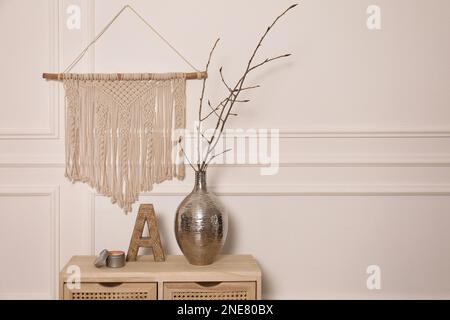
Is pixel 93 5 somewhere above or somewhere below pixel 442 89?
above

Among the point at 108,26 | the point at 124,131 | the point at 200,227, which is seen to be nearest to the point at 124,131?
the point at 124,131

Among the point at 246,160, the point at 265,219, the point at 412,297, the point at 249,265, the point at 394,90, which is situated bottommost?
the point at 412,297

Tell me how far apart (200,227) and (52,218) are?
28.8 inches

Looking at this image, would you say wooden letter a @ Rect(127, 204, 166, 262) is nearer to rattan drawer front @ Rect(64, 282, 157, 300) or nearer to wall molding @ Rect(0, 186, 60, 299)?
rattan drawer front @ Rect(64, 282, 157, 300)

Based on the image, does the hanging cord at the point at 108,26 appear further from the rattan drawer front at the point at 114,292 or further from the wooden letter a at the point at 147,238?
the rattan drawer front at the point at 114,292

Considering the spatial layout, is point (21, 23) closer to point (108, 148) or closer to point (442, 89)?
point (108, 148)

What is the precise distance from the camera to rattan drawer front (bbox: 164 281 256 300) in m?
1.93

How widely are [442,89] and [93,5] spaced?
5.22 ft

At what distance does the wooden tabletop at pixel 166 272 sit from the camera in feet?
6.31

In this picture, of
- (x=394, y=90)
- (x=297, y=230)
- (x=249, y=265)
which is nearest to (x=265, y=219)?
(x=297, y=230)

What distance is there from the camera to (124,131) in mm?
2268

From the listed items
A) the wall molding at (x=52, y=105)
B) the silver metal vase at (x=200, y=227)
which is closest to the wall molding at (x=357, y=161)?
the wall molding at (x=52, y=105)

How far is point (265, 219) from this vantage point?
7.59 ft

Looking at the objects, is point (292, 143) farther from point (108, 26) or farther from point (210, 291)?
point (108, 26)
